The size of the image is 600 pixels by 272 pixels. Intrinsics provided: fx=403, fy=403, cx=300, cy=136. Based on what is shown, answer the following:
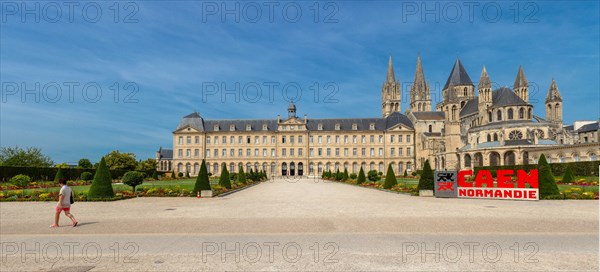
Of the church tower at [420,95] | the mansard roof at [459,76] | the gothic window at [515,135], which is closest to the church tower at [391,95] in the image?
the church tower at [420,95]

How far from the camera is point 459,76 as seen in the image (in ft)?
292

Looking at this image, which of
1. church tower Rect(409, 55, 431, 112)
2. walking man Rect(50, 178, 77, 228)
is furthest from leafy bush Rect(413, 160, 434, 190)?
church tower Rect(409, 55, 431, 112)

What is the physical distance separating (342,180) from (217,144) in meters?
36.9

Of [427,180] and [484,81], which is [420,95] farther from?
[427,180]

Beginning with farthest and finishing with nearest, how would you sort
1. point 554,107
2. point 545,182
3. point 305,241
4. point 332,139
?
1. point 332,139
2. point 554,107
3. point 545,182
4. point 305,241

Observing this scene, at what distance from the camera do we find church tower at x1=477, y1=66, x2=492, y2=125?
7000cm

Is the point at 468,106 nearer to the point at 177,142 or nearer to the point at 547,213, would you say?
the point at 177,142

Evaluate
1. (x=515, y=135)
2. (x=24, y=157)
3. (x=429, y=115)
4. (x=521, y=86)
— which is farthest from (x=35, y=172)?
(x=521, y=86)

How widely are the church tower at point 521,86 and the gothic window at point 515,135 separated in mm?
13797

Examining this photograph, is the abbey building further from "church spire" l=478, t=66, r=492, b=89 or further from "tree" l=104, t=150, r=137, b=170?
"tree" l=104, t=150, r=137, b=170

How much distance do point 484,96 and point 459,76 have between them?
19352 mm

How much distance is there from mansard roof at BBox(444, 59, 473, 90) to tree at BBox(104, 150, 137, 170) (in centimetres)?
6608

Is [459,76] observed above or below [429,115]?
above

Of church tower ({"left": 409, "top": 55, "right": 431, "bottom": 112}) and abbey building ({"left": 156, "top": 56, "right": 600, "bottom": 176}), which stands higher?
church tower ({"left": 409, "top": 55, "right": 431, "bottom": 112})
